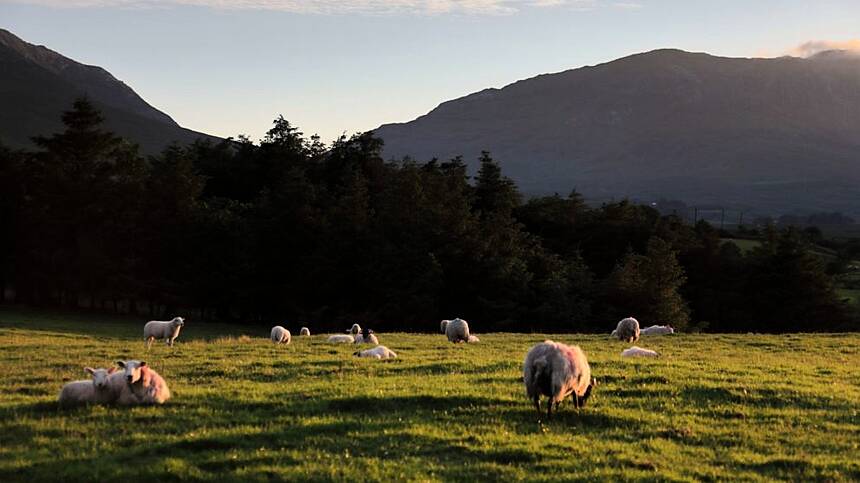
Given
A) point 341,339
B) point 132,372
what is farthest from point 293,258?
point 132,372

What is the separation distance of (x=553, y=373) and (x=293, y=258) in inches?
2603

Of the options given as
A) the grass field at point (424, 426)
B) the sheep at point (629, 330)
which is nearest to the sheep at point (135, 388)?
the grass field at point (424, 426)

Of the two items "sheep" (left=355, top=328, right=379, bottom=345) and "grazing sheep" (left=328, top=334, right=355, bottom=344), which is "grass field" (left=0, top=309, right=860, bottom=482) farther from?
"sheep" (left=355, top=328, right=379, bottom=345)

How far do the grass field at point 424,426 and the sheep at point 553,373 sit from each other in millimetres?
Answer: 573

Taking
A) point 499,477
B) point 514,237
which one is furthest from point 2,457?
point 514,237

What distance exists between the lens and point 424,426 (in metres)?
12.6

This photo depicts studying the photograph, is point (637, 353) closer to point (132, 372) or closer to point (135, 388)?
point (135, 388)

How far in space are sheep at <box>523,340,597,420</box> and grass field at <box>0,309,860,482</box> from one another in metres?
0.57

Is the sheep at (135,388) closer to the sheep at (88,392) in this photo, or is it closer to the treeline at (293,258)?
the sheep at (88,392)

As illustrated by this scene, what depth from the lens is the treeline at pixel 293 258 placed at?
71500 mm

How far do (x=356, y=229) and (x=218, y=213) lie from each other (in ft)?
49.8

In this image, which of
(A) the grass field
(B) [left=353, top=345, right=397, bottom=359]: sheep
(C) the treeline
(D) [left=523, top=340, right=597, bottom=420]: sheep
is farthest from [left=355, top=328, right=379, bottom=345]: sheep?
(C) the treeline

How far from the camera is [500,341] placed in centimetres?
3384

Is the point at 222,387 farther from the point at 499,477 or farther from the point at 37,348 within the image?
the point at 37,348
